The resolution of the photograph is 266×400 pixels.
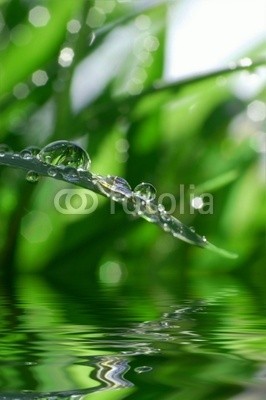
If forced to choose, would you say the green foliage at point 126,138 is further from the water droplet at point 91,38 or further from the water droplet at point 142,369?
the water droplet at point 142,369

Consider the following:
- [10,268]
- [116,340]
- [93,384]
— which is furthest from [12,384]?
[10,268]

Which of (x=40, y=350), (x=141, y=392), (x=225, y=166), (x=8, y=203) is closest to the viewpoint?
(x=141, y=392)

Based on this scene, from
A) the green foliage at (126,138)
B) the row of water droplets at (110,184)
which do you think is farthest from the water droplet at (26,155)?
the green foliage at (126,138)

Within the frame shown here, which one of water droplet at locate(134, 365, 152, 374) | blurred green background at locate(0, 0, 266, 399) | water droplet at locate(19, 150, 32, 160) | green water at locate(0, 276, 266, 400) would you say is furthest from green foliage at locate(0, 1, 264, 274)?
water droplet at locate(134, 365, 152, 374)

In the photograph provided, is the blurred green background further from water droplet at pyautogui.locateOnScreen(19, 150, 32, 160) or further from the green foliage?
water droplet at pyautogui.locateOnScreen(19, 150, 32, 160)

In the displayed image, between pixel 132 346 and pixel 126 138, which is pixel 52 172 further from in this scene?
pixel 126 138

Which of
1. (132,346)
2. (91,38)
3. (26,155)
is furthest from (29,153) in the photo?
(91,38)

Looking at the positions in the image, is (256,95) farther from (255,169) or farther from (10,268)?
(10,268)
